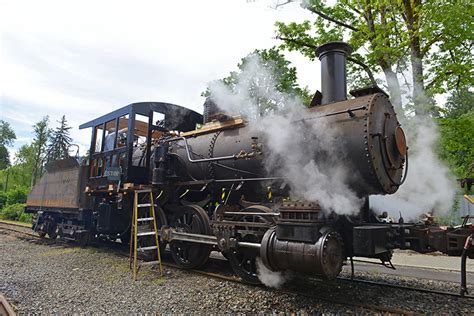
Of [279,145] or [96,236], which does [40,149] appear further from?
[279,145]

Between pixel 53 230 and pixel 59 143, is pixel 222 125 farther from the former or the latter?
pixel 59 143

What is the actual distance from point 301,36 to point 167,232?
10.9 meters

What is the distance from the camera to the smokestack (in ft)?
18.2

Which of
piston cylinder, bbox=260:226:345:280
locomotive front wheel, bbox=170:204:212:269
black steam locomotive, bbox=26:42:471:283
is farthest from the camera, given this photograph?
locomotive front wheel, bbox=170:204:212:269

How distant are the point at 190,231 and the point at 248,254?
158 centimetres

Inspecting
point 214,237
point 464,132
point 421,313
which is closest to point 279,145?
point 214,237

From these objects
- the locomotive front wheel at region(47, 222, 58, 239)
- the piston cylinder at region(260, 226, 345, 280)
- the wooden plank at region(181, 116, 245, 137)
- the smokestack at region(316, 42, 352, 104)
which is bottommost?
the locomotive front wheel at region(47, 222, 58, 239)

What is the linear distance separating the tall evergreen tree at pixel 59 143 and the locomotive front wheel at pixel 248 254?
53462 mm

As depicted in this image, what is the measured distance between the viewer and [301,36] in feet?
48.0

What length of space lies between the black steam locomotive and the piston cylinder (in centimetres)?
1

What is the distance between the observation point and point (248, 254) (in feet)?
19.1

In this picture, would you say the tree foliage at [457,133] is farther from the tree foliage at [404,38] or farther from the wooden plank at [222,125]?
the wooden plank at [222,125]

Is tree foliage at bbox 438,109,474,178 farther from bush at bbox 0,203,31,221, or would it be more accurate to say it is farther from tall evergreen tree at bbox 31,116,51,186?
tall evergreen tree at bbox 31,116,51,186

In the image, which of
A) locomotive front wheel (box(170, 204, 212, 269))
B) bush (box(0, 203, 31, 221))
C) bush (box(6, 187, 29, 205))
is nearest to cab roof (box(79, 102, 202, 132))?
locomotive front wheel (box(170, 204, 212, 269))
